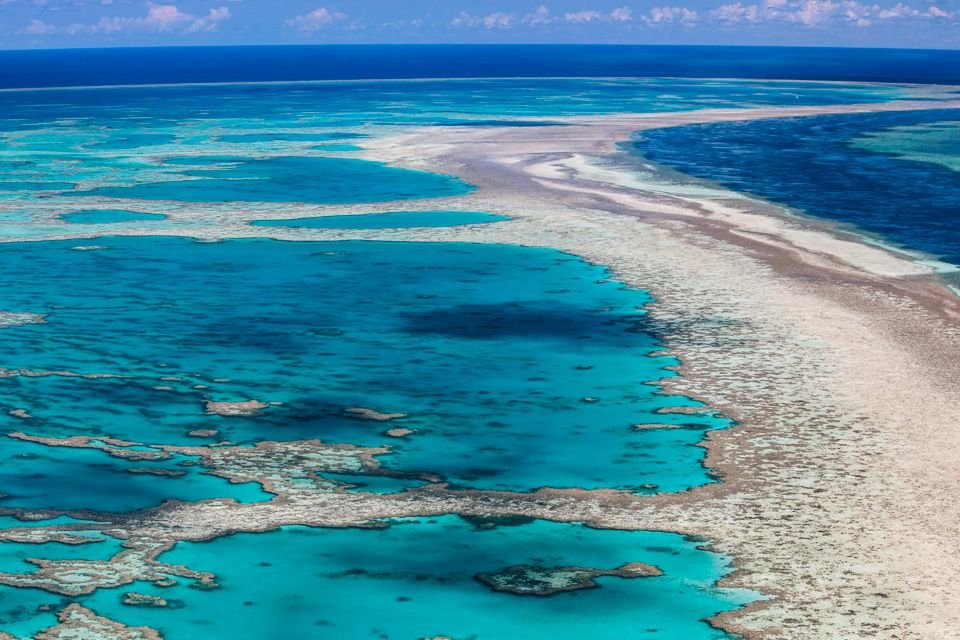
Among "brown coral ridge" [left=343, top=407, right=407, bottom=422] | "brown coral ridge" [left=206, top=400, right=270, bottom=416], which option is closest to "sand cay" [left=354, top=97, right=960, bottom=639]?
"brown coral ridge" [left=343, top=407, right=407, bottom=422]

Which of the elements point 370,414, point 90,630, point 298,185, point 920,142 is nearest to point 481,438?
point 370,414

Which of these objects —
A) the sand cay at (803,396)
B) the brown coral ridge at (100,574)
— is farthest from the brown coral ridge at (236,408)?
the sand cay at (803,396)

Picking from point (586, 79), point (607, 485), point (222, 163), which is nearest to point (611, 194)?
point (222, 163)

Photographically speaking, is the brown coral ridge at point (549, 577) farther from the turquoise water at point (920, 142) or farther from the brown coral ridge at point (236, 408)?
the turquoise water at point (920, 142)

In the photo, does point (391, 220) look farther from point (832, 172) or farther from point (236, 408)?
point (832, 172)

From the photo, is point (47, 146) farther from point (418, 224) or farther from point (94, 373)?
point (94, 373)

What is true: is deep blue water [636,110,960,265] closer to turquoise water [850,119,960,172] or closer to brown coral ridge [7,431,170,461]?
turquoise water [850,119,960,172]
